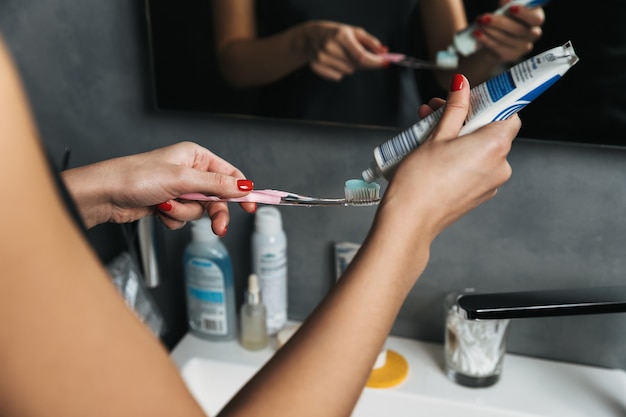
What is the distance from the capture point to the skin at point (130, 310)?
310 millimetres

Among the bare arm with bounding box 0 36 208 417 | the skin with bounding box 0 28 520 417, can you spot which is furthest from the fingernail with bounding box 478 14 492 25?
the bare arm with bounding box 0 36 208 417

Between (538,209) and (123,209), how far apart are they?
0.52 metres

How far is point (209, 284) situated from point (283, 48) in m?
0.35

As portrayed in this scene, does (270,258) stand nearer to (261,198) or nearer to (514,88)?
(261,198)

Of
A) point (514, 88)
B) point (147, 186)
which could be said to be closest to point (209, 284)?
point (147, 186)

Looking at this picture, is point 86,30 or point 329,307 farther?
point 86,30

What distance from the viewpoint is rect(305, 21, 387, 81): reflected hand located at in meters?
0.81

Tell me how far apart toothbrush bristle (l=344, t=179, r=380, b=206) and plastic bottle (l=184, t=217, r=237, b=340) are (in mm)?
351

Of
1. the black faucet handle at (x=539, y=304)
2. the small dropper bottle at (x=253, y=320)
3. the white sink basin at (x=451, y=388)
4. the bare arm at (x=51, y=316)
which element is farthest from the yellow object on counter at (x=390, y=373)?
the bare arm at (x=51, y=316)

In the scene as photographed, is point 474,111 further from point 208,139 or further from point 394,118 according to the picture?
point 208,139

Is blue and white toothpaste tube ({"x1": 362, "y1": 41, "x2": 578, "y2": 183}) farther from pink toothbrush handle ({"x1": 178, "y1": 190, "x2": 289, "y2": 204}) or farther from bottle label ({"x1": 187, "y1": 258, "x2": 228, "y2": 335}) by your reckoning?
bottle label ({"x1": 187, "y1": 258, "x2": 228, "y2": 335})

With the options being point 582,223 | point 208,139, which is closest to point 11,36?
point 208,139

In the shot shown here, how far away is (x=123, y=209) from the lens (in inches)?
26.7

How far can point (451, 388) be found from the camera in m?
0.89
